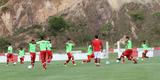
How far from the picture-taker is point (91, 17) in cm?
7012

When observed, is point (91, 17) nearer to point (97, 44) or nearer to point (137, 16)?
point (137, 16)

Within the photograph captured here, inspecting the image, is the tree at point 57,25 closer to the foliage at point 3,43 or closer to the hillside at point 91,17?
the hillside at point 91,17

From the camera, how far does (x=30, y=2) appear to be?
73000 millimetres

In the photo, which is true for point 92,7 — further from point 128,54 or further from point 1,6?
point 128,54

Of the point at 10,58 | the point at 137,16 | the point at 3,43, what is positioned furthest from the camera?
the point at 137,16

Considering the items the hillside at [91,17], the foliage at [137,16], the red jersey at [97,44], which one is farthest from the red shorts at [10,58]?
the foliage at [137,16]

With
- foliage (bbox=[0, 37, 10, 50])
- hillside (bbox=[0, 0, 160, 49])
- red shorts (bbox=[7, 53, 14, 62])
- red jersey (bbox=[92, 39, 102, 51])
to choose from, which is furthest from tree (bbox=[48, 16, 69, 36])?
red jersey (bbox=[92, 39, 102, 51])

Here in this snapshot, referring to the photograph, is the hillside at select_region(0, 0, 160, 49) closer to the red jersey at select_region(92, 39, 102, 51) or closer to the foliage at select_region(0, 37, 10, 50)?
the foliage at select_region(0, 37, 10, 50)

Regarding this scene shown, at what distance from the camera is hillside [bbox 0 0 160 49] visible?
226 feet

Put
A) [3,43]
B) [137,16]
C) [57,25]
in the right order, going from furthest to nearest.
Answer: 1. [137,16]
2. [57,25]
3. [3,43]

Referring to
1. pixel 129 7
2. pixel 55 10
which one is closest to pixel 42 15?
pixel 55 10

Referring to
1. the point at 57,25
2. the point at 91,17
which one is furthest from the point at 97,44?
the point at 91,17

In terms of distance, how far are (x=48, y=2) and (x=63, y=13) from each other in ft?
11.4

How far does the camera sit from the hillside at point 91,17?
226 ft
